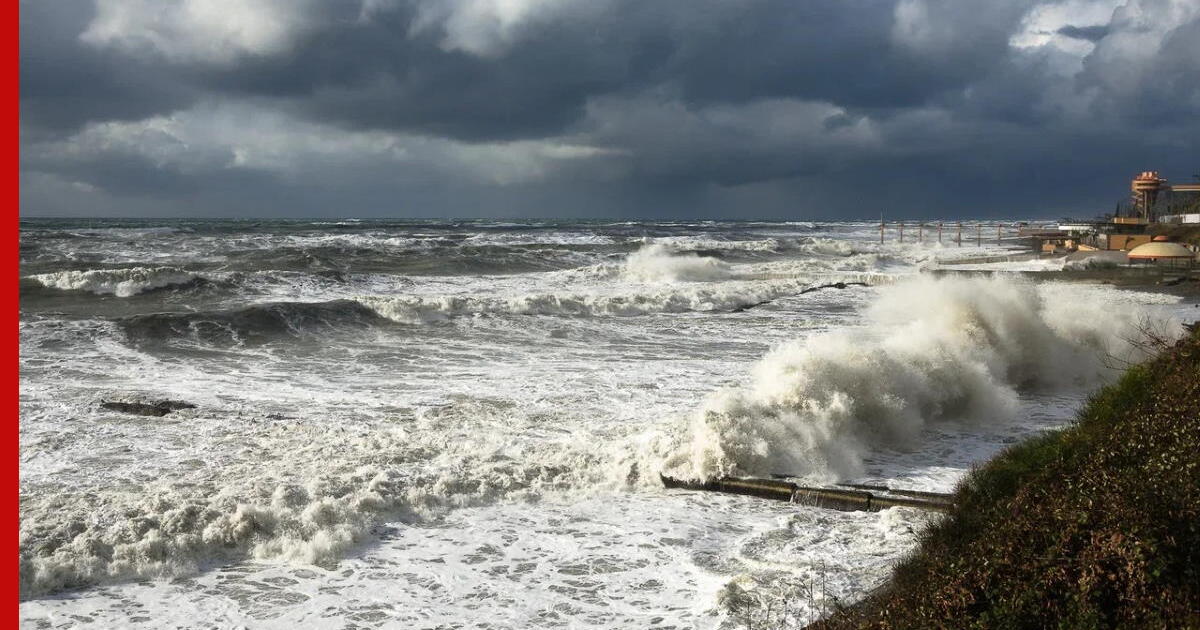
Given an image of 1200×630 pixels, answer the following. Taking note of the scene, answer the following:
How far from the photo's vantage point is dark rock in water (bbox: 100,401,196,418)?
11.1 m

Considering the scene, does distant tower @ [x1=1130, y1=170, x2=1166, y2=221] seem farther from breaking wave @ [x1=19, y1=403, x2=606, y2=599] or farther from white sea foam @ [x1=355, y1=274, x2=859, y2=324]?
breaking wave @ [x1=19, y1=403, x2=606, y2=599]

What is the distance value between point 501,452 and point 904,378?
5.27 meters

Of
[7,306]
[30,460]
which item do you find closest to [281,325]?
[30,460]

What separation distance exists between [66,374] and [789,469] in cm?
1154

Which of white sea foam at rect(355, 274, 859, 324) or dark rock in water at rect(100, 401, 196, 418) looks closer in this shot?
dark rock in water at rect(100, 401, 196, 418)

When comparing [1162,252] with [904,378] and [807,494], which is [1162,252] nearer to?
[904,378]

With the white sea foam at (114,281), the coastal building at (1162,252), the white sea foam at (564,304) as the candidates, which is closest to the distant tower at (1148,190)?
the coastal building at (1162,252)

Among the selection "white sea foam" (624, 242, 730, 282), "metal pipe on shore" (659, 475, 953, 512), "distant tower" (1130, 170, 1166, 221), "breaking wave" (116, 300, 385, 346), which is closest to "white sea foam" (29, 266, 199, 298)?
"breaking wave" (116, 300, 385, 346)

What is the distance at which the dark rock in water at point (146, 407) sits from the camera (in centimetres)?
1106

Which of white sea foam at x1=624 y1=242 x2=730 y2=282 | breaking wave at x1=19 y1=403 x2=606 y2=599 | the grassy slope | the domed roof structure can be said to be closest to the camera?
the grassy slope

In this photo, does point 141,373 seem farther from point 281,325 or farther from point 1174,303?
point 1174,303

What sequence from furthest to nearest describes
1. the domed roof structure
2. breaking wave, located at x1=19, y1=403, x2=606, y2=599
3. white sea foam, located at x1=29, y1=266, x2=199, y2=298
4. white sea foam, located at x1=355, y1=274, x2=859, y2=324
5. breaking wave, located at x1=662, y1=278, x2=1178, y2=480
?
1. the domed roof structure
2. white sea foam, located at x1=29, y1=266, x2=199, y2=298
3. white sea foam, located at x1=355, y1=274, x2=859, y2=324
4. breaking wave, located at x1=662, y1=278, x2=1178, y2=480
5. breaking wave, located at x1=19, y1=403, x2=606, y2=599

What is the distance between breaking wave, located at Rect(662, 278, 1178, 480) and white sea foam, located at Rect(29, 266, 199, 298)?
22.9 metres

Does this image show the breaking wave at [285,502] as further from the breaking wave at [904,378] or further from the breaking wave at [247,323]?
the breaking wave at [247,323]
